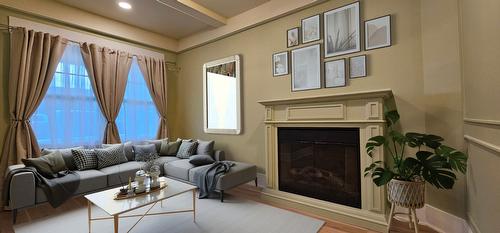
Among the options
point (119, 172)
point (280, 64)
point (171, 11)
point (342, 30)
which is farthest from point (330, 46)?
point (119, 172)

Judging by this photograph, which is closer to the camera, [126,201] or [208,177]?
[126,201]

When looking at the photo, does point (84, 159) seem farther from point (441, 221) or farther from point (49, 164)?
point (441, 221)

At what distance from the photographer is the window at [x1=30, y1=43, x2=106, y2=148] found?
143 inches

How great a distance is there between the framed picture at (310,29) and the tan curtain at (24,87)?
413cm

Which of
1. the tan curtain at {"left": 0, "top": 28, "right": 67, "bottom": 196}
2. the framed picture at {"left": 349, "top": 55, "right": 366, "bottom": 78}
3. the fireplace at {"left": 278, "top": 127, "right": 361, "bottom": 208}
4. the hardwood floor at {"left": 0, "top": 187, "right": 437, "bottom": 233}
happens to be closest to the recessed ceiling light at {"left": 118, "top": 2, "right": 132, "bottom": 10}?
the tan curtain at {"left": 0, "top": 28, "right": 67, "bottom": 196}

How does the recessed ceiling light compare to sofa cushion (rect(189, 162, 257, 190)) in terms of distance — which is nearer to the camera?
sofa cushion (rect(189, 162, 257, 190))

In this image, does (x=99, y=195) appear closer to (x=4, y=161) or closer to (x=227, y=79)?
(x=4, y=161)

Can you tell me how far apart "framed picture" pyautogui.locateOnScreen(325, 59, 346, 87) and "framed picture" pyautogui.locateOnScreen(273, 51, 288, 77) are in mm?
680

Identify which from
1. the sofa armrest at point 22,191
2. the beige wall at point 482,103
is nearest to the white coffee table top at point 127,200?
the sofa armrest at point 22,191

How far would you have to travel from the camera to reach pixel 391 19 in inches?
106

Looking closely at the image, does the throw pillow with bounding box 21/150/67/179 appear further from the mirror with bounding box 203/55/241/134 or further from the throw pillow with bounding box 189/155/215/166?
the mirror with bounding box 203/55/241/134

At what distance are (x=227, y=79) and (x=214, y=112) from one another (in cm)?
79

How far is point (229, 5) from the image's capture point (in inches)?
151

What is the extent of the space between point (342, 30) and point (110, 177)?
13.3 ft
